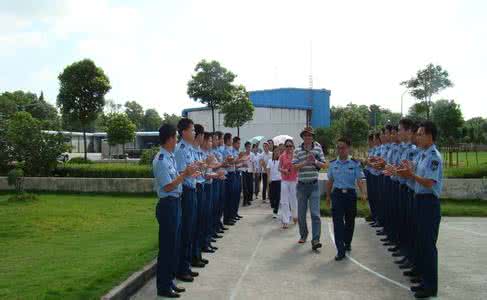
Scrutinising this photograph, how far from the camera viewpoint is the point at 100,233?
10938 millimetres

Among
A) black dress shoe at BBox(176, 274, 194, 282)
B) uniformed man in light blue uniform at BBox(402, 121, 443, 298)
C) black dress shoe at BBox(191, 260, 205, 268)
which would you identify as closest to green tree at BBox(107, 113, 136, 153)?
black dress shoe at BBox(191, 260, 205, 268)

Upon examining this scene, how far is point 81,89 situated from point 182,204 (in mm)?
19309

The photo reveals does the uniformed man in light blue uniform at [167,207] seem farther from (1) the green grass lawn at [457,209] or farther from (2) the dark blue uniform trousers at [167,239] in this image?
(1) the green grass lawn at [457,209]

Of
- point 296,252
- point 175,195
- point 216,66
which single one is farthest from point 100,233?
point 216,66

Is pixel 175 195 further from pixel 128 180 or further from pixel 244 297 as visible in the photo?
pixel 128 180

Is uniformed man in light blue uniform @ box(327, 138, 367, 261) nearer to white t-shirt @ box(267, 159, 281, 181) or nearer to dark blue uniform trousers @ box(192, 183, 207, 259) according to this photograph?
dark blue uniform trousers @ box(192, 183, 207, 259)

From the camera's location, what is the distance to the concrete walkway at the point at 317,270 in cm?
692

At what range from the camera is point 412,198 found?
7.90 metres

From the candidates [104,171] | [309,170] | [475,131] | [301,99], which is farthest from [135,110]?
[309,170]

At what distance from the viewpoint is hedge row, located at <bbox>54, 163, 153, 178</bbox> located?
68.1 feet

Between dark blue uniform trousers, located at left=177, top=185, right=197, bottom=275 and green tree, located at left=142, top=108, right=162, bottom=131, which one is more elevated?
green tree, located at left=142, top=108, right=162, bottom=131

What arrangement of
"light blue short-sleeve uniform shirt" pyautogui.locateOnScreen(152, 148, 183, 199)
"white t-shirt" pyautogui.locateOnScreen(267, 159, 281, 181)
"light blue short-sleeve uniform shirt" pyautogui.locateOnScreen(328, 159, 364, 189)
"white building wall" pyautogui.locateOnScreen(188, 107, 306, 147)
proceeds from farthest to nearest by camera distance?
1. "white building wall" pyautogui.locateOnScreen(188, 107, 306, 147)
2. "white t-shirt" pyautogui.locateOnScreen(267, 159, 281, 181)
3. "light blue short-sleeve uniform shirt" pyautogui.locateOnScreen(328, 159, 364, 189)
4. "light blue short-sleeve uniform shirt" pyautogui.locateOnScreen(152, 148, 183, 199)

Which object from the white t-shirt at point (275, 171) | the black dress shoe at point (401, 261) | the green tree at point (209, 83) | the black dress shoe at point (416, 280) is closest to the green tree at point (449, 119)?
the green tree at point (209, 83)

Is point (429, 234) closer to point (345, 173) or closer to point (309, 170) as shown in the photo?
point (345, 173)
